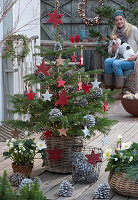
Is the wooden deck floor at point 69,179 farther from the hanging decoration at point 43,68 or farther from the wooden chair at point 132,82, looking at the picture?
the wooden chair at point 132,82

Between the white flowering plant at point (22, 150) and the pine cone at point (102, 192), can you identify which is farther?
the white flowering plant at point (22, 150)

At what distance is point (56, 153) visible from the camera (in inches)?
153

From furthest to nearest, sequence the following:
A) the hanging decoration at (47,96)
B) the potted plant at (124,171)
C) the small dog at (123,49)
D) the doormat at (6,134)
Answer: the small dog at (123,49) < the doormat at (6,134) < the hanging decoration at (47,96) < the potted plant at (124,171)

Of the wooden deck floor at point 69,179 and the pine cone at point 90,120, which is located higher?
the pine cone at point 90,120

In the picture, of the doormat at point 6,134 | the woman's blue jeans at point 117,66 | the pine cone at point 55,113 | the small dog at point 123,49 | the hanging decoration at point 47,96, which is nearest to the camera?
the pine cone at point 55,113

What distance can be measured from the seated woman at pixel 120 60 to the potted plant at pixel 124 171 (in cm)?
483

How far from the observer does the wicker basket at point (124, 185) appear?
134 inches

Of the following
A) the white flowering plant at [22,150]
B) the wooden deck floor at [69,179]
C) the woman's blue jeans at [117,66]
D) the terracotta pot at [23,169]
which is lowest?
the wooden deck floor at [69,179]

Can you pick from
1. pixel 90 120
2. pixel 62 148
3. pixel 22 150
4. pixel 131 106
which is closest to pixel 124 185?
pixel 90 120

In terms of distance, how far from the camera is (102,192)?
3412 mm

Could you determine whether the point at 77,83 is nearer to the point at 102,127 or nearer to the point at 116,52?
the point at 102,127

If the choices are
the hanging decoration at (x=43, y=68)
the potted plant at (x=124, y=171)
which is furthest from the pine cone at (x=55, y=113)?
the potted plant at (x=124, y=171)

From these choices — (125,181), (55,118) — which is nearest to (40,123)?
(55,118)

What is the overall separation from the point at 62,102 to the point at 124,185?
0.93m
